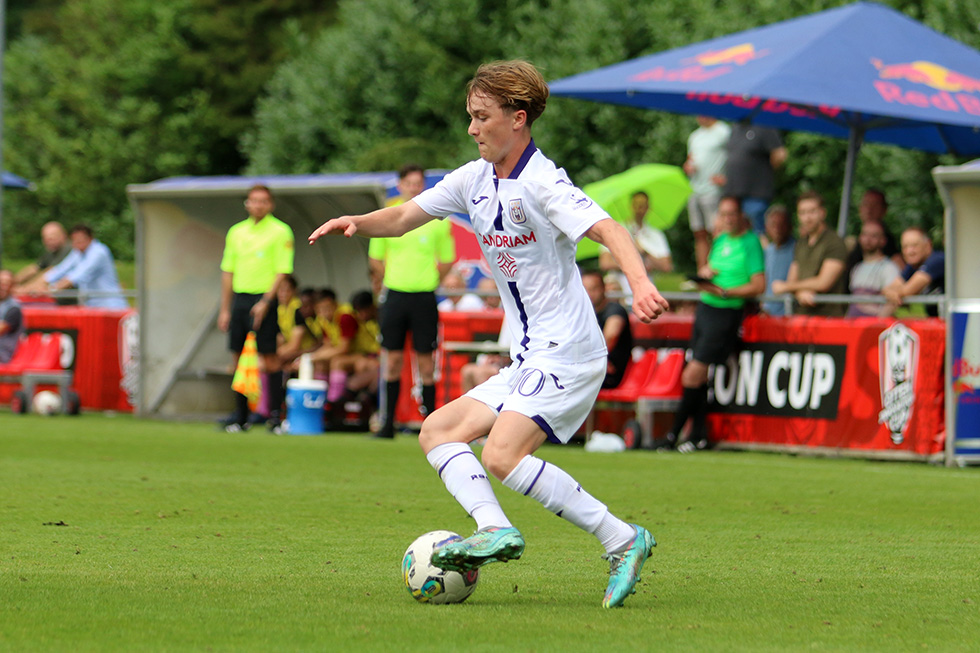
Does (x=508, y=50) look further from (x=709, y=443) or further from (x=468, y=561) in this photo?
(x=468, y=561)

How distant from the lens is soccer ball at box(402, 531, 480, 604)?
5.55 meters

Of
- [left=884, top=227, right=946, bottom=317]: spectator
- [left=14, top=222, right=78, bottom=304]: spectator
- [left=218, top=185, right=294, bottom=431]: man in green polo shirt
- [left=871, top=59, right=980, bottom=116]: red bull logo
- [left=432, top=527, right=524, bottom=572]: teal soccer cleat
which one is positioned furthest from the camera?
[left=14, top=222, right=78, bottom=304]: spectator

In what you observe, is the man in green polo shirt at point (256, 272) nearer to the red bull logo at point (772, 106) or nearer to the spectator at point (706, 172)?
the red bull logo at point (772, 106)

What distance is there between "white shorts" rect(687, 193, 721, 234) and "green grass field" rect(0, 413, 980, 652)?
19.9 feet

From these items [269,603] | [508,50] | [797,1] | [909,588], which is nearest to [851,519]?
[909,588]

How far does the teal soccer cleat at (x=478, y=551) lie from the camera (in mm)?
5332

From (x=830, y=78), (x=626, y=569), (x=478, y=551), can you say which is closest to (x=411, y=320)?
(x=830, y=78)

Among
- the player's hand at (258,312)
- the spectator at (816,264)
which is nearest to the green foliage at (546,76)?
the spectator at (816,264)

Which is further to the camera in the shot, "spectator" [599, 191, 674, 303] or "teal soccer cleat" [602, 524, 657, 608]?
"spectator" [599, 191, 674, 303]

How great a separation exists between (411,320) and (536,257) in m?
8.23

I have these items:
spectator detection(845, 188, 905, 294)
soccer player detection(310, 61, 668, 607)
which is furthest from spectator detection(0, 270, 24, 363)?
soccer player detection(310, 61, 668, 607)

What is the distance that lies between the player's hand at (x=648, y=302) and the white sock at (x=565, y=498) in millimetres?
747

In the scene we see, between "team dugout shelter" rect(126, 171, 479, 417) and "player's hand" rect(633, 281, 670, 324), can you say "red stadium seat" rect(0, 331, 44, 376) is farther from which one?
"player's hand" rect(633, 281, 670, 324)

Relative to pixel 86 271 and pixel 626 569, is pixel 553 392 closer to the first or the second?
pixel 626 569
